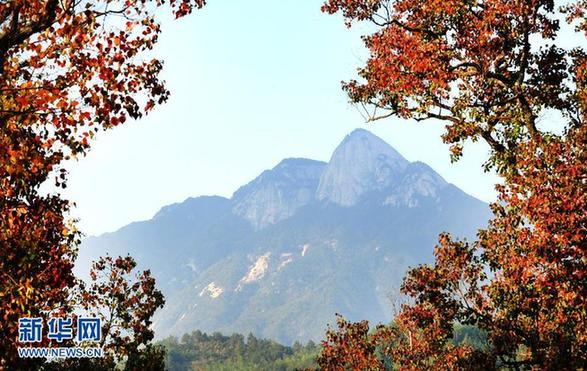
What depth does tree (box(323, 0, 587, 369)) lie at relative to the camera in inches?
396

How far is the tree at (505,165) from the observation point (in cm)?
1005

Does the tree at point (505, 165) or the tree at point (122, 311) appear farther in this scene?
the tree at point (122, 311)

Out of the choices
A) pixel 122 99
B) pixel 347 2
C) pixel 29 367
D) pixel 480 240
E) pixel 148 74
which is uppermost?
pixel 347 2

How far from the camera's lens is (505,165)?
1233cm

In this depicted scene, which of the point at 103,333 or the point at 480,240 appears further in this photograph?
the point at 103,333

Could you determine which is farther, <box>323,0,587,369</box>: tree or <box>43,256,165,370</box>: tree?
<box>43,256,165,370</box>: tree

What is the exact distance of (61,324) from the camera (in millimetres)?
14086

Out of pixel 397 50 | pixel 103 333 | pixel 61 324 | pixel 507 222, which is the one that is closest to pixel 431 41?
pixel 397 50

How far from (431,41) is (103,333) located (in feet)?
47.2

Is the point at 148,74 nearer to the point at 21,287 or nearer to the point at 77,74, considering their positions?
the point at 77,74

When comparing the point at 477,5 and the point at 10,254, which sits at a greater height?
the point at 477,5

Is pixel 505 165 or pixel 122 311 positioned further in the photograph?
pixel 122 311

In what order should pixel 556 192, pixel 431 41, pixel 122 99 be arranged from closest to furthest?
pixel 122 99
pixel 556 192
pixel 431 41

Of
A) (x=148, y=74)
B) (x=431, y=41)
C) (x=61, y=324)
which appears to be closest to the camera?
(x=148, y=74)
